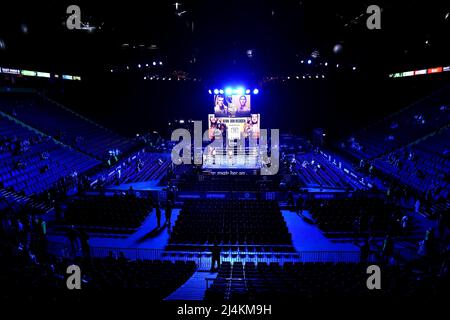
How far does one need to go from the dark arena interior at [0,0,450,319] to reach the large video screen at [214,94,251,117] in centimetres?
25

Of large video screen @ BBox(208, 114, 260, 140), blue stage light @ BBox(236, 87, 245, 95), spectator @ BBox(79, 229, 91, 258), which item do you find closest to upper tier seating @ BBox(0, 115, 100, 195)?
spectator @ BBox(79, 229, 91, 258)

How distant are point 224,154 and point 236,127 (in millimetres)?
5663

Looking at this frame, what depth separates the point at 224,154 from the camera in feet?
109

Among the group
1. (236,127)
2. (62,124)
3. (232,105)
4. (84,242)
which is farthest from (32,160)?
(232,105)

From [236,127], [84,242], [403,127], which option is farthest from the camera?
[236,127]

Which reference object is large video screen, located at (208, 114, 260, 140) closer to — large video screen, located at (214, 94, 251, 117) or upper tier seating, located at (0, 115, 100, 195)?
large video screen, located at (214, 94, 251, 117)

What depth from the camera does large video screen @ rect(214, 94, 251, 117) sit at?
3691 cm

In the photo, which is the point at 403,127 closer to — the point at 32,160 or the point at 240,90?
the point at 240,90

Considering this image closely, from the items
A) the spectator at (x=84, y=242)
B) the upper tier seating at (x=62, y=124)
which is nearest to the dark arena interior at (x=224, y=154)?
the spectator at (x=84, y=242)

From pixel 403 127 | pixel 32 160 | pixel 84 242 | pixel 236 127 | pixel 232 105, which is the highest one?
pixel 232 105

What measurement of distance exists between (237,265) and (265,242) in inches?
114

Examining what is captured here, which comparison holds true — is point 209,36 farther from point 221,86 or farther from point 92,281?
point 92,281

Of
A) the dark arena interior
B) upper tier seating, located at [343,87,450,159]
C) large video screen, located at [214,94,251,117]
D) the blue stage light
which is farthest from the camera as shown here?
large video screen, located at [214,94,251,117]
